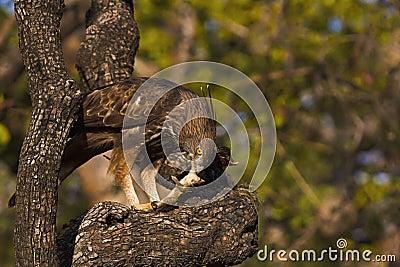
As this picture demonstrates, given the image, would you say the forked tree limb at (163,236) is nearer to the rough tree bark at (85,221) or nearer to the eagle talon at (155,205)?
the rough tree bark at (85,221)

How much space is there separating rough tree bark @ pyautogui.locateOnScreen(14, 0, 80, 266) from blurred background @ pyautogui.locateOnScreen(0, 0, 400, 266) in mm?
5307

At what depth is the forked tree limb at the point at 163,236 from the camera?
14.1 ft

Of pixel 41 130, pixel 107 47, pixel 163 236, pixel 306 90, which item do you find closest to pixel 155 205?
pixel 163 236

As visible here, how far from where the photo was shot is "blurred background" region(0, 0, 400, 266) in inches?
425

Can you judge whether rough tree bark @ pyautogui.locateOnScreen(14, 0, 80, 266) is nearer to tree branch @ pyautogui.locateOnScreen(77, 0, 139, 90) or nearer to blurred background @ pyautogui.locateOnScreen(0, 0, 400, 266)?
tree branch @ pyautogui.locateOnScreen(77, 0, 139, 90)

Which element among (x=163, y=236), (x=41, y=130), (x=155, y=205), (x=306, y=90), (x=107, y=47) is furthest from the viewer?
(x=306, y=90)

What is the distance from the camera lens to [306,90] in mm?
11680

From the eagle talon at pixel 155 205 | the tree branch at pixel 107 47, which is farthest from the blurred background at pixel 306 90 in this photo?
the eagle talon at pixel 155 205

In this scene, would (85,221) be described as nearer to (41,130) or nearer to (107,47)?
(41,130)

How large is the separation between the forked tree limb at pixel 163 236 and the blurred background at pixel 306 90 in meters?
5.33

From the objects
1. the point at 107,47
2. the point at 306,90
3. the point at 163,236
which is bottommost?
the point at 163,236

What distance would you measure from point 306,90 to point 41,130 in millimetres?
7886

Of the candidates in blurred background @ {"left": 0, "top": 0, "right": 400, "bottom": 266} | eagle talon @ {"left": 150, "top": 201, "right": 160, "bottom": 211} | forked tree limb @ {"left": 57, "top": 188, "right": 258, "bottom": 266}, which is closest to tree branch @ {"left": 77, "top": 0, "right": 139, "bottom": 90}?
eagle talon @ {"left": 150, "top": 201, "right": 160, "bottom": 211}

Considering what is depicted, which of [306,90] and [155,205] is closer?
[155,205]
